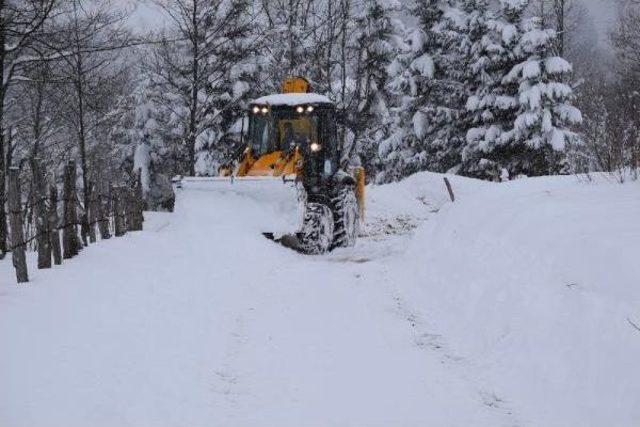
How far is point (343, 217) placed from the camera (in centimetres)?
1370

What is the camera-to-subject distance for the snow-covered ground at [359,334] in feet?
14.0

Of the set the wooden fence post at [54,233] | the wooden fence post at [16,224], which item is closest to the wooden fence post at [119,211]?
the wooden fence post at [54,233]

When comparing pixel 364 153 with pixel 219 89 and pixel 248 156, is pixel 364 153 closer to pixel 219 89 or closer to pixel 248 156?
pixel 219 89

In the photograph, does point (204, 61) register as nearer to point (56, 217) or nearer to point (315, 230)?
point (315, 230)

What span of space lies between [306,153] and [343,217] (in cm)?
171

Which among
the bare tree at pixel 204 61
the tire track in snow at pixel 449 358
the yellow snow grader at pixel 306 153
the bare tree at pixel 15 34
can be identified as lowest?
the tire track in snow at pixel 449 358

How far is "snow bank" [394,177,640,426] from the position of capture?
4.29m

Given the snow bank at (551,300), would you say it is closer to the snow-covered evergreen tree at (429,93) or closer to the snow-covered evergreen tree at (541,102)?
the snow-covered evergreen tree at (541,102)

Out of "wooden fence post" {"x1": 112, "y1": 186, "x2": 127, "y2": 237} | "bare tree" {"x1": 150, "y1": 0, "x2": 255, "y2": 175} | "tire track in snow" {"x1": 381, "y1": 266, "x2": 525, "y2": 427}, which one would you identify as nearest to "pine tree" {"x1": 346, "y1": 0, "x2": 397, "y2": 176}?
"bare tree" {"x1": 150, "y1": 0, "x2": 255, "y2": 175}

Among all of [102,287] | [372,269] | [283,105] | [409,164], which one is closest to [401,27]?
[409,164]

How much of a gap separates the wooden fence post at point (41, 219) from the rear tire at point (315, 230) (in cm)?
543

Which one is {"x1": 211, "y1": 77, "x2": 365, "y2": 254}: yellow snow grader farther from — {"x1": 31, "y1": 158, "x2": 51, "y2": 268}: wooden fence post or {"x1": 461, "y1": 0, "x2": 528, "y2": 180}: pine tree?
{"x1": 461, "y1": 0, "x2": 528, "y2": 180}: pine tree

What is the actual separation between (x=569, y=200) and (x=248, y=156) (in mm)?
7867

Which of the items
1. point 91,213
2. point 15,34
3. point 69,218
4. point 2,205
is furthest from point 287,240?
point 15,34
